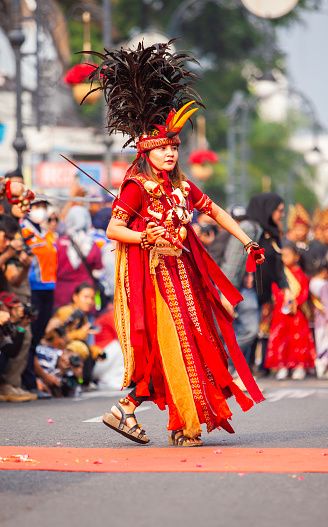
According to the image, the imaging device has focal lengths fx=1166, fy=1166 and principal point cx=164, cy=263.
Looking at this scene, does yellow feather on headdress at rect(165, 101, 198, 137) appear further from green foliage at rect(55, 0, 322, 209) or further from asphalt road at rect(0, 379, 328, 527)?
green foliage at rect(55, 0, 322, 209)

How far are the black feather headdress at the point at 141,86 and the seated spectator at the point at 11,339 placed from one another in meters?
3.27

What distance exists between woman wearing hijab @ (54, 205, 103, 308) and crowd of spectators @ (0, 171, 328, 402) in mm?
11

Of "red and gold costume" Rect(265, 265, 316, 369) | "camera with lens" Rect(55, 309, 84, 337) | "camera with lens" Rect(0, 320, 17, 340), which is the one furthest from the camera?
"red and gold costume" Rect(265, 265, 316, 369)

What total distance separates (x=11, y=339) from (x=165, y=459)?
4153 mm

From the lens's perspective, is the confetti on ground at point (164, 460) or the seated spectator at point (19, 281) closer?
the confetti on ground at point (164, 460)

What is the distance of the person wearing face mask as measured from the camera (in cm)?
1131

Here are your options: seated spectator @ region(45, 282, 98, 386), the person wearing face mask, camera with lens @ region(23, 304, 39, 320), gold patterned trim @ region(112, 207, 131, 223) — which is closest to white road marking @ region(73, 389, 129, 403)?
seated spectator @ region(45, 282, 98, 386)

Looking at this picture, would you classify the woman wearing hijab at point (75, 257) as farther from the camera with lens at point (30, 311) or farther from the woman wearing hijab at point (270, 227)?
the camera with lens at point (30, 311)

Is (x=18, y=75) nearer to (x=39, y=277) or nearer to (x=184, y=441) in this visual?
(x=39, y=277)

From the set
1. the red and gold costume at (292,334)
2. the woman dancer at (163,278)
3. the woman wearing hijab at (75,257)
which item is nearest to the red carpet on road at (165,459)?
the woman dancer at (163,278)

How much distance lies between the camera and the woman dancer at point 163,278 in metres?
7.02

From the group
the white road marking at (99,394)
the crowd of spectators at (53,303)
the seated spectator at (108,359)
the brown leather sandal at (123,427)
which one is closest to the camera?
the brown leather sandal at (123,427)

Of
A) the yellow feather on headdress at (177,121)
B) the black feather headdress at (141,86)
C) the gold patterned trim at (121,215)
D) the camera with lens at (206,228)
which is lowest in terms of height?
the gold patterned trim at (121,215)

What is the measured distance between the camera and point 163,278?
23.4 feet
